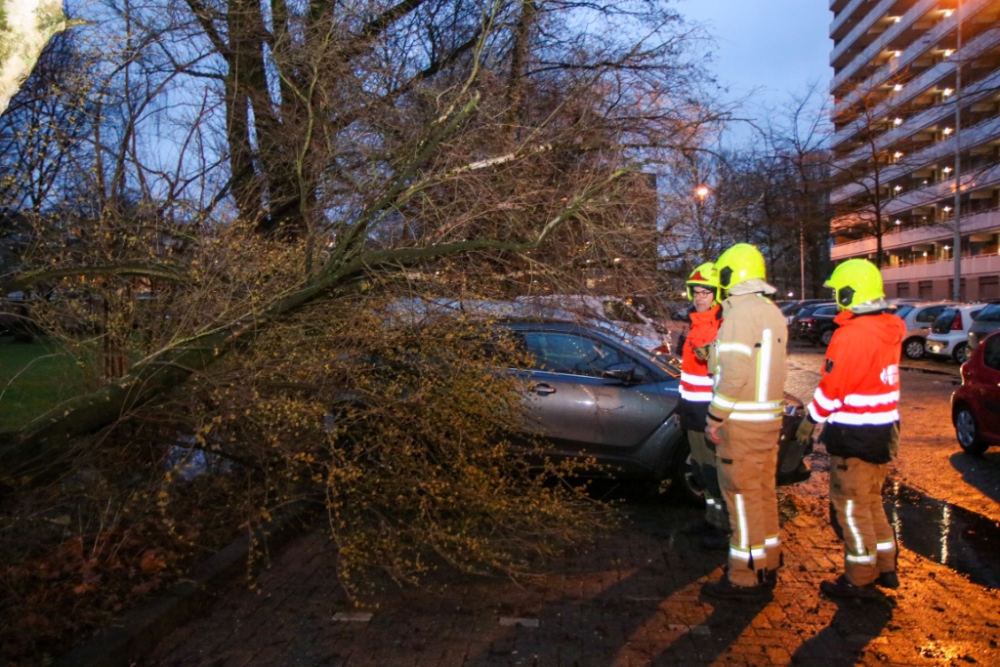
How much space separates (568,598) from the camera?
5008 mm

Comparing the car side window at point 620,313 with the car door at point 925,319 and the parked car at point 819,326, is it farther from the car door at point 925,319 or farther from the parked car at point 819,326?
the parked car at point 819,326

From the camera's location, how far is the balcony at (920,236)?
142ft

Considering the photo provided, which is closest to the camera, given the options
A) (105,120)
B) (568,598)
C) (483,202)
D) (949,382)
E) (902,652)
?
(902,652)

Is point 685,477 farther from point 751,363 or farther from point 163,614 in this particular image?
point 163,614

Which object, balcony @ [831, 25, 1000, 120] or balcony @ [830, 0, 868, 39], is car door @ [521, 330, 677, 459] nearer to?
balcony @ [831, 25, 1000, 120]

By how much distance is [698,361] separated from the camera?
237 inches

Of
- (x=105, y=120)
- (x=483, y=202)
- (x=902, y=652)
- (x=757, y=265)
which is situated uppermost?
(x=105, y=120)

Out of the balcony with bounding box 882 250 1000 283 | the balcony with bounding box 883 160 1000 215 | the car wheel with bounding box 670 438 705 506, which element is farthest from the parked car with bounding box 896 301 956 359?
the balcony with bounding box 882 250 1000 283

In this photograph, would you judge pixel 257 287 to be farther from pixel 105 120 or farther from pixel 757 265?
pixel 757 265

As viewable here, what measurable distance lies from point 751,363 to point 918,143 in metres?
42.0

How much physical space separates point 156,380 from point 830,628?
417cm

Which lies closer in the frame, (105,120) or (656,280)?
(656,280)

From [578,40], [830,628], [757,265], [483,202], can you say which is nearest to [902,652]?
[830,628]

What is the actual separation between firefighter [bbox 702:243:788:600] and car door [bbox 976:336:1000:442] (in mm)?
4978
